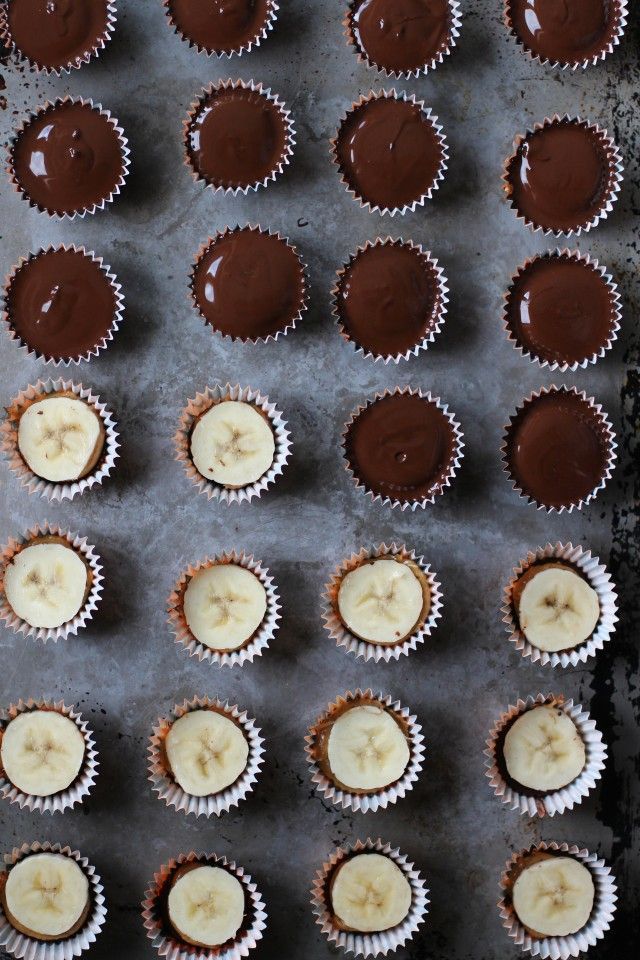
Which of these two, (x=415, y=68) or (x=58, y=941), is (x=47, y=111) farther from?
(x=58, y=941)

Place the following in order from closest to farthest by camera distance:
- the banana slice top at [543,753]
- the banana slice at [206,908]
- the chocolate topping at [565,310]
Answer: the banana slice at [206,908] → the banana slice top at [543,753] → the chocolate topping at [565,310]

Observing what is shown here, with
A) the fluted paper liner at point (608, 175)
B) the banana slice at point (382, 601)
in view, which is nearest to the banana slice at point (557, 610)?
the banana slice at point (382, 601)

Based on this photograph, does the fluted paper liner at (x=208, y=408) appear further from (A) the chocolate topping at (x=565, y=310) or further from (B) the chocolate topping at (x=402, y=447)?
(A) the chocolate topping at (x=565, y=310)

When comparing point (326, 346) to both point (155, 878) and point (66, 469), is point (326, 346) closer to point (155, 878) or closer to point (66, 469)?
point (66, 469)

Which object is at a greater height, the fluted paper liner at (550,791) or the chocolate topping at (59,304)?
the chocolate topping at (59,304)

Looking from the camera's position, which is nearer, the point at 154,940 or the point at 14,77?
the point at 154,940

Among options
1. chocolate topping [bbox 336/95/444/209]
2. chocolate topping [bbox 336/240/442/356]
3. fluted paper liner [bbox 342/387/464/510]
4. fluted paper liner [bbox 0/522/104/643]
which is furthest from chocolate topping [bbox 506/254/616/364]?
fluted paper liner [bbox 0/522/104/643]

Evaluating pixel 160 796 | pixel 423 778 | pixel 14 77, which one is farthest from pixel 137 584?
pixel 14 77

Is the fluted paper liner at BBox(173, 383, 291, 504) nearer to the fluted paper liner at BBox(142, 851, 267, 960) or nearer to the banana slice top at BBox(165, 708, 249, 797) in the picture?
the banana slice top at BBox(165, 708, 249, 797)
